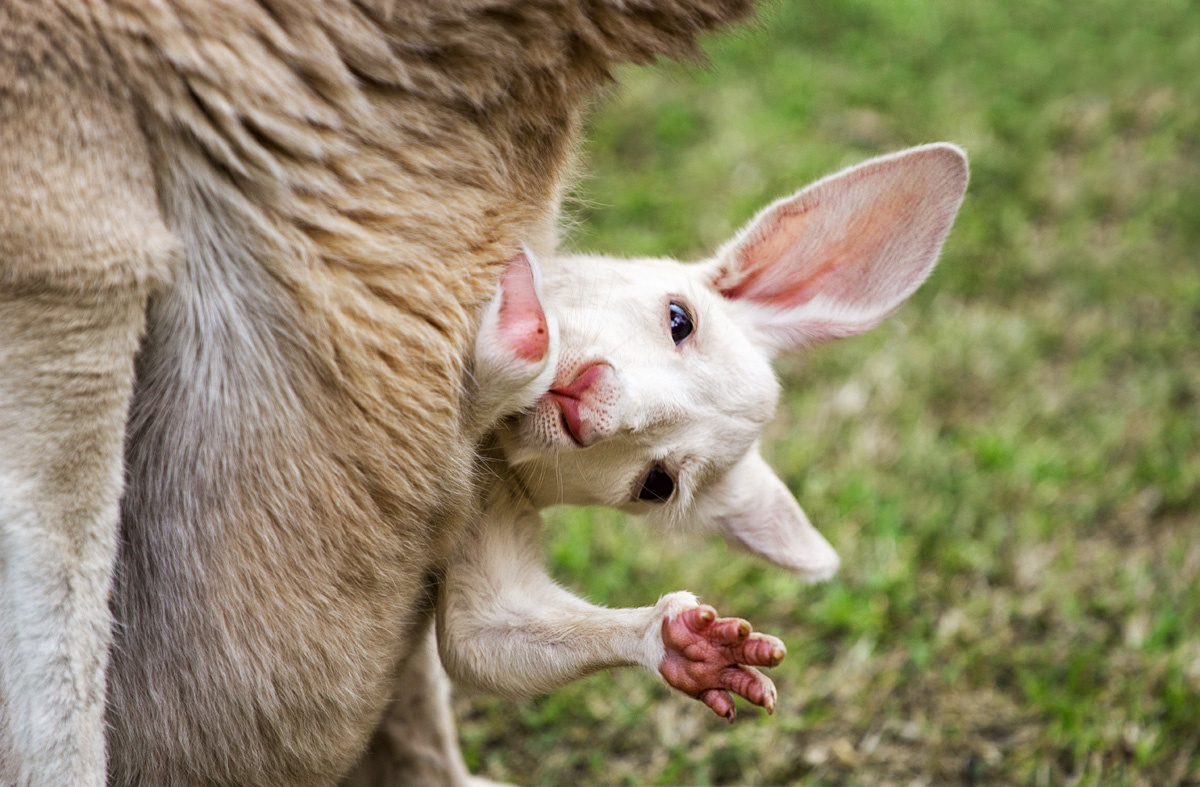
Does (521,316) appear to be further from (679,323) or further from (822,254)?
(822,254)

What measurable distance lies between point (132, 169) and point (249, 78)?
21cm

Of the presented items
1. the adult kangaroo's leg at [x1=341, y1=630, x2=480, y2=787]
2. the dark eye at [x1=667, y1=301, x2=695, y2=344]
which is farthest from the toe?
the adult kangaroo's leg at [x1=341, y1=630, x2=480, y2=787]

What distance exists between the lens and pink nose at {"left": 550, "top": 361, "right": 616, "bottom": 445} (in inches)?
83.7

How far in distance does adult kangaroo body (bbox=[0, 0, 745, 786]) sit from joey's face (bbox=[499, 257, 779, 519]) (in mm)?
216

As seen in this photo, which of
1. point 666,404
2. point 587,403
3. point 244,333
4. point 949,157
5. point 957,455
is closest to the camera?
point 244,333

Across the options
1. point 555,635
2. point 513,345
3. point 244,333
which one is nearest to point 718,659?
point 555,635

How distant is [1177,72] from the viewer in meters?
6.86

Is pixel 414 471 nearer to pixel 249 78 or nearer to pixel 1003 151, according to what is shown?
pixel 249 78

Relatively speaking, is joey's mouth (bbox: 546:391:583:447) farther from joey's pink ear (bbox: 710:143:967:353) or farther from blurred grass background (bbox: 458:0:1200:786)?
joey's pink ear (bbox: 710:143:967:353)

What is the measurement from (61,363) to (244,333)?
0.29 m

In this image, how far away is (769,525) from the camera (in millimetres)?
2707

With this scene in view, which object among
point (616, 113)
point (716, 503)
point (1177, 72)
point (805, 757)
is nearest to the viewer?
point (716, 503)

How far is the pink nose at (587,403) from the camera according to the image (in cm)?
213

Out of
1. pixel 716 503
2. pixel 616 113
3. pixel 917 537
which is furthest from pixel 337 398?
pixel 616 113
